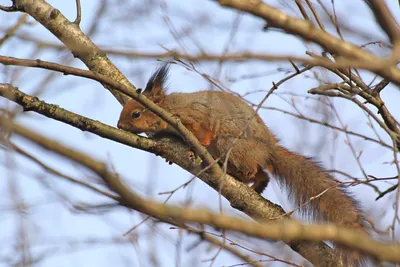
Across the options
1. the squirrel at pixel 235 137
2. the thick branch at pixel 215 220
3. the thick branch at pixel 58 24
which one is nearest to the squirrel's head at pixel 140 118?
the squirrel at pixel 235 137

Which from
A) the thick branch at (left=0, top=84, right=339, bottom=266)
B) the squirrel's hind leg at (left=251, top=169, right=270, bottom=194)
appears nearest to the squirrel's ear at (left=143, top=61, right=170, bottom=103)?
the squirrel's hind leg at (left=251, top=169, right=270, bottom=194)

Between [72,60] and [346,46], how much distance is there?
1.72m

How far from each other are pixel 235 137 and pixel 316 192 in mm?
698

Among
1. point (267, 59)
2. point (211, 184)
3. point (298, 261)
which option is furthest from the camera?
point (298, 261)

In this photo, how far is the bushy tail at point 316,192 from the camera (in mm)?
3702

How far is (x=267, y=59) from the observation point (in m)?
1.65

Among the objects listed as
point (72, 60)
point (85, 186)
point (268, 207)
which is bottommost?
point (85, 186)

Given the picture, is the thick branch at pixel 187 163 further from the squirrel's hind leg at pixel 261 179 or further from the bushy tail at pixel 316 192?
the squirrel's hind leg at pixel 261 179

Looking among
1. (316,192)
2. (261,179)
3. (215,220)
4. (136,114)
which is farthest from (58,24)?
(215,220)

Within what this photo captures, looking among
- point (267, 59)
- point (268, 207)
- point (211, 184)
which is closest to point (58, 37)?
point (211, 184)

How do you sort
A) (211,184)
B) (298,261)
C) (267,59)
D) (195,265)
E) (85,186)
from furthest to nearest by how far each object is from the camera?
(298,261) < (211,184) < (195,265) < (267,59) < (85,186)

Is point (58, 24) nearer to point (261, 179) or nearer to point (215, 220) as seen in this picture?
point (261, 179)

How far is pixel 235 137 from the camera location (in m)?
4.22

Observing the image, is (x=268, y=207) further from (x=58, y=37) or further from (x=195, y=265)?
(x=58, y=37)
